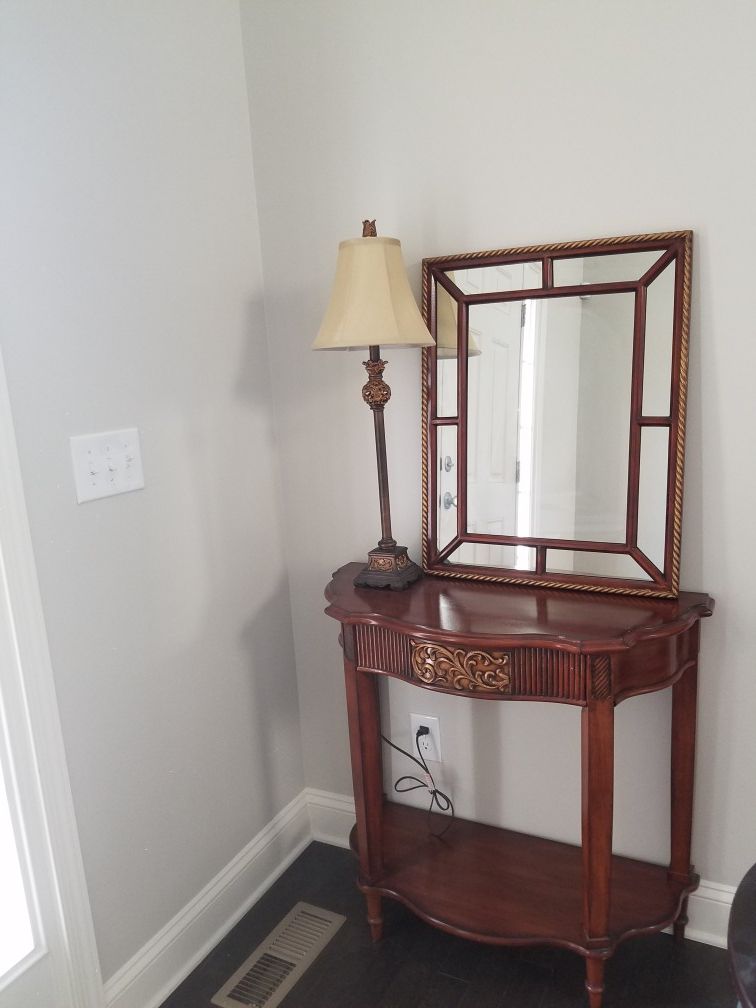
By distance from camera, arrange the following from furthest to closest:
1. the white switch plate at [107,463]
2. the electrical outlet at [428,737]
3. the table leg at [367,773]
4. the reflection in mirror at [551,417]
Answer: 1. the electrical outlet at [428,737]
2. the table leg at [367,773]
3. the reflection in mirror at [551,417]
4. the white switch plate at [107,463]

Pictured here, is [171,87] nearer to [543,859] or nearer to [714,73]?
[714,73]

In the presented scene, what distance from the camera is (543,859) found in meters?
1.71

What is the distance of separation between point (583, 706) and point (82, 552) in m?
0.95

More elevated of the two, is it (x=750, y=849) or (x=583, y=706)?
(x=583, y=706)

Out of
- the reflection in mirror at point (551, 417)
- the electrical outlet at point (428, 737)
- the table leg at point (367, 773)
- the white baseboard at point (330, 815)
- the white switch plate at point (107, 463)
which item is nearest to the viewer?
the white switch plate at point (107, 463)

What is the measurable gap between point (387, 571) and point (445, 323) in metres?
0.55

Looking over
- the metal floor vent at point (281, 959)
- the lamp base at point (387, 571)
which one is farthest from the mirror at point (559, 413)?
the metal floor vent at point (281, 959)

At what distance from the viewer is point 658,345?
4.77ft

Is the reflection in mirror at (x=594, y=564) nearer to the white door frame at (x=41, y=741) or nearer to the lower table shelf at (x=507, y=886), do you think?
the lower table shelf at (x=507, y=886)

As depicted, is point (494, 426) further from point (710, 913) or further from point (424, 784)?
point (710, 913)

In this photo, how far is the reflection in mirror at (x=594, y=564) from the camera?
152cm

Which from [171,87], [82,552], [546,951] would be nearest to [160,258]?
[171,87]

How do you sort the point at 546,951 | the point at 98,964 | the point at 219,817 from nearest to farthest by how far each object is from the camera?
the point at 98,964, the point at 546,951, the point at 219,817

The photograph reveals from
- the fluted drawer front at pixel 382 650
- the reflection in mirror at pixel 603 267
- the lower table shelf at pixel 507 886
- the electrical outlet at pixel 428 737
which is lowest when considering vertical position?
the lower table shelf at pixel 507 886
